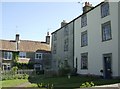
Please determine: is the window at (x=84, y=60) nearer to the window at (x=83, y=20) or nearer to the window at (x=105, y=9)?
the window at (x=83, y=20)

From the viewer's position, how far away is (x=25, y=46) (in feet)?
180

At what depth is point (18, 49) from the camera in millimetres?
52875

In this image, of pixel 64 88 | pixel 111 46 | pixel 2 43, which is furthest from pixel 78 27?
pixel 2 43

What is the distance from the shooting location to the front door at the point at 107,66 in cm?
2652

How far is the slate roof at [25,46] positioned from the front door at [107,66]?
2897 cm

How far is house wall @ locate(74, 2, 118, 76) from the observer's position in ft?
83.8

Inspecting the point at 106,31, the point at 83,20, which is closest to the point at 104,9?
the point at 106,31

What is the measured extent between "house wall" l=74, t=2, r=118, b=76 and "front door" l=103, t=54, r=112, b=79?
0.61 m

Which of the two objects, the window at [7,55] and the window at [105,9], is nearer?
the window at [105,9]

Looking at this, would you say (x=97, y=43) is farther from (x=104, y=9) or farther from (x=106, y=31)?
(x=104, y=9)

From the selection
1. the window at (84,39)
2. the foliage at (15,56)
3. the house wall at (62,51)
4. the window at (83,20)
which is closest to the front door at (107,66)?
the window at (84,39)

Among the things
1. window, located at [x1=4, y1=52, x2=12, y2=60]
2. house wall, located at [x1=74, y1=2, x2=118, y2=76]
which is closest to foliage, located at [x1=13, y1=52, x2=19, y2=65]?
window, located at [x1=4, y1=52, x2=12, y2=60]

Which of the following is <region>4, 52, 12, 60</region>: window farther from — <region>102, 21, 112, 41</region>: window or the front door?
the front door

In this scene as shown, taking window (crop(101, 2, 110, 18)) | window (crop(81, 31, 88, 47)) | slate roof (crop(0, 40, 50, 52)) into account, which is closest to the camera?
window (crop(101, 2, 110, 18))
